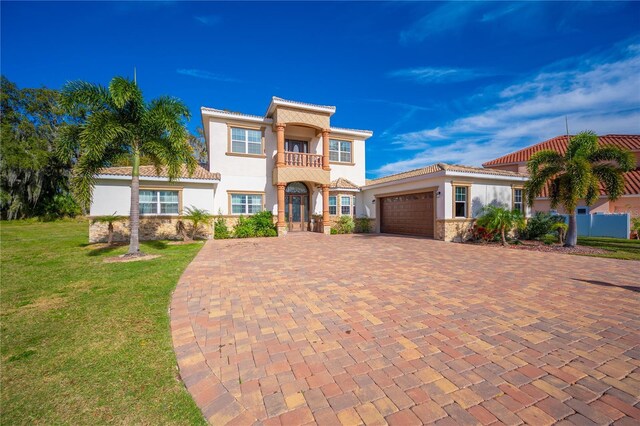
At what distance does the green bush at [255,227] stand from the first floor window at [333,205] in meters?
4.58

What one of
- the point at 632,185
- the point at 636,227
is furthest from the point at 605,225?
the point at 632,185

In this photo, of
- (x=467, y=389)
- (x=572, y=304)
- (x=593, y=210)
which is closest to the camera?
(x=467, y=389)

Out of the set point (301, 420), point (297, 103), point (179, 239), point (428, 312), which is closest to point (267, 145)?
point (297, 103)

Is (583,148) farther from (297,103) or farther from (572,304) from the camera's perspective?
(297,103)

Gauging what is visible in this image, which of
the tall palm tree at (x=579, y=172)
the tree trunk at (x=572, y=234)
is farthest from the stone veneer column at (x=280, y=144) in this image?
the tree trunk at (x=572, y=234)

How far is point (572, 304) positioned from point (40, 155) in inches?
1559

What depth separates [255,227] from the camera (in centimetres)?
1645

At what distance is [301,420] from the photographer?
2.13 metres

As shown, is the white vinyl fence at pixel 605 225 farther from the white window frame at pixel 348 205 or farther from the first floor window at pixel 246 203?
the first floor window at pixel 246 203

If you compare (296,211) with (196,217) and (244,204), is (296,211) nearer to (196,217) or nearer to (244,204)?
(244,204)

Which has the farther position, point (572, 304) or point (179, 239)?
point (179, 239)

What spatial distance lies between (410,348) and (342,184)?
1674 centimetres

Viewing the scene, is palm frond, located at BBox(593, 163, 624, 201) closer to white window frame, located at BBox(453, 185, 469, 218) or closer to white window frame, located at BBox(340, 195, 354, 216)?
white window frame, located at BBox(453, 185, 469, 218)

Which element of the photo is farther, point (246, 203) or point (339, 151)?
point (339, 151)
